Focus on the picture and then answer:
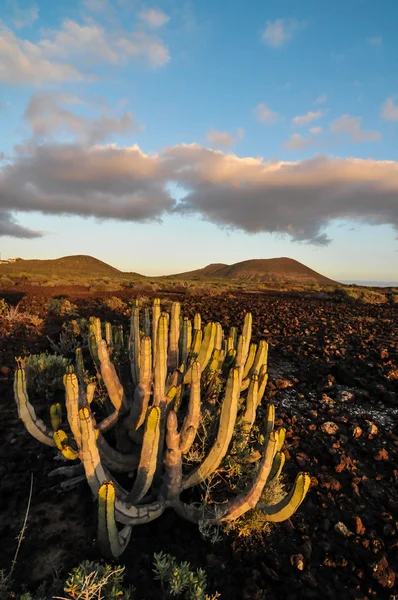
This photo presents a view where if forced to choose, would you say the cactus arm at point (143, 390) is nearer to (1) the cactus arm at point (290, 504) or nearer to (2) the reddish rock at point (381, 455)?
(1) the cactus arm at point (290, 504)

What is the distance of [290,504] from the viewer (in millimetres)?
2814

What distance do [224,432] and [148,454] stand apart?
680mm

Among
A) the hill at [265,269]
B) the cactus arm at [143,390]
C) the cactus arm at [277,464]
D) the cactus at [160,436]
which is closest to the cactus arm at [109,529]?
the cactus at [160,436]

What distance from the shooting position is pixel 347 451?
14.7 feet

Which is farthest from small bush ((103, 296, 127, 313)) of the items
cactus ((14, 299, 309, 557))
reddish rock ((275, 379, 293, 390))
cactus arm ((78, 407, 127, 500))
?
cactus arm ((78, 407, 127, 500))

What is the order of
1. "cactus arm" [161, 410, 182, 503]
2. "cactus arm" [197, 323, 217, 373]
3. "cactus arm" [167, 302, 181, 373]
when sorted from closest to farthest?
"cactus arm" [161, 410, 182, 503]
"cactus arm" [197, 323, 217, 373]
"cactus arm" [167, 302, 181, 373]

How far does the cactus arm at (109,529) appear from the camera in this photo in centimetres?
250

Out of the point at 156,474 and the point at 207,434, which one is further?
the point at 207,434

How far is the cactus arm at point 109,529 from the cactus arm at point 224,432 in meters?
0.69

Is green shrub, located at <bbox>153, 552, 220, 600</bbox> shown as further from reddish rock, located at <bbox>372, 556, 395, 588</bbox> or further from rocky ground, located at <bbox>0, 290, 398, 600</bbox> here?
reddish rock, located at <bbox>372, 556, 395, 588</bbox>

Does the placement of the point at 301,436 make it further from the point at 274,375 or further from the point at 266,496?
the point at 274,375

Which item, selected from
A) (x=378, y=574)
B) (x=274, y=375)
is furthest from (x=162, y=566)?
(x=274, y=375)

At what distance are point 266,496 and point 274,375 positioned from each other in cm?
352

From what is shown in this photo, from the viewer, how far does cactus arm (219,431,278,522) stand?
289cm
